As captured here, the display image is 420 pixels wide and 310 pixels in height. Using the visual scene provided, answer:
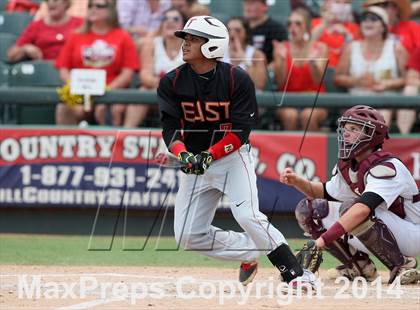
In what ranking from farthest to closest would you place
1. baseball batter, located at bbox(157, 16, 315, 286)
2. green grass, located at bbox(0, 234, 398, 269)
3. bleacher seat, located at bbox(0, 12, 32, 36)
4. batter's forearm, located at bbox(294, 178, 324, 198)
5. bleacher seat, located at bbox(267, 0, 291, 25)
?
bleacher seat, located at bbox(0, 12, 32, 36) < bleacher seat, located at bbox(267, 0, 291, 25) < green grass, located at bbox(0, 234, 398, 269) < batter's forearm, located at bbox(294, 178, 324, 198) < baseball batter, located at bbox(157, 16, 315, 286)

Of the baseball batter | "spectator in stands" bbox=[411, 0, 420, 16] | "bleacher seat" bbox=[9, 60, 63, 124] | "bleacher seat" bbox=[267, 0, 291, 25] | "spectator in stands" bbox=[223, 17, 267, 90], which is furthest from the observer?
"spectator in stands" bbox=[411, 0, 420, 16]

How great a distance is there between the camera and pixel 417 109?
Result: 33.5 ft

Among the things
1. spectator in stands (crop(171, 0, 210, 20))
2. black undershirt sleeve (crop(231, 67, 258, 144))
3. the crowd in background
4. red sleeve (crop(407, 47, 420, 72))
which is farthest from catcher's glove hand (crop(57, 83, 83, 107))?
black undershirt sleeve (crop(231, 67, 258, 144))

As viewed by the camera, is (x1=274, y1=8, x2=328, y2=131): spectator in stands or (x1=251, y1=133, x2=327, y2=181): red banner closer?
(x1=251, y1=133, x2=327, y2=181): red banner

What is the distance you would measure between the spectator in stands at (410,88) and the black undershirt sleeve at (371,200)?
14.2 ft

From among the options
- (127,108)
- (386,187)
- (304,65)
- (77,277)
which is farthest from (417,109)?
(77,277)

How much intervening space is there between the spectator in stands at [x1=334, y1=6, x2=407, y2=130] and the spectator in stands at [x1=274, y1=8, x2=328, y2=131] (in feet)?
1.10

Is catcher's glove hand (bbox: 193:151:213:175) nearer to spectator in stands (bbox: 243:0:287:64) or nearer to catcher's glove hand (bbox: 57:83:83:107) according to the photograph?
catcher's glove hand (bbox: 57:83:83:107)

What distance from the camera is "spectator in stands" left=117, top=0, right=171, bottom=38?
11289 millimetres

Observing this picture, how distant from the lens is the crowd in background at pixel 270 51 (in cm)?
1040

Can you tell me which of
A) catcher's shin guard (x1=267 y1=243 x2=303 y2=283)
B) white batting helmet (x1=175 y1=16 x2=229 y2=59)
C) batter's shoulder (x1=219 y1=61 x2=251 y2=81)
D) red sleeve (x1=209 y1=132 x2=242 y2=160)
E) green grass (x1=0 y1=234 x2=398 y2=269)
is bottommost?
green grass (x1=0 y1=234 x2=398 y2=269)

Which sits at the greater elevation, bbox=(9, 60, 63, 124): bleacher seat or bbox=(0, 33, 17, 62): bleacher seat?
bbox=(0, 33, 17, 62): bleacher seat

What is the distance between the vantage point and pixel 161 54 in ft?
34.7

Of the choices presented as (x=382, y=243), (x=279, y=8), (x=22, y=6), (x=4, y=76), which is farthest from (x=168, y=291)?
(x=22, y=6)
